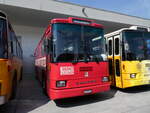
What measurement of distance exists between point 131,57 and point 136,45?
58cm

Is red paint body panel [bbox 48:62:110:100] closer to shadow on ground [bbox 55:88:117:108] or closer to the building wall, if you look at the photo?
shadow on ground [bbox 55:88:117:108]

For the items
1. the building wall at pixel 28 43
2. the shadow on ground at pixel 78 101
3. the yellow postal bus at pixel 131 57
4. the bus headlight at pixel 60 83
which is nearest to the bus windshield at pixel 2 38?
the bus headlight at pixel 60 83

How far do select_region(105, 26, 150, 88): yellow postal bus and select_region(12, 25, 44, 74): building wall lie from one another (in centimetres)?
934

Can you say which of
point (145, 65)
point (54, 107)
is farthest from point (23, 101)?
point (145, 65)

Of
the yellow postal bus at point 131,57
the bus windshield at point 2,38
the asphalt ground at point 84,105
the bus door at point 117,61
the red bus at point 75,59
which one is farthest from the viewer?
the bus door at point 117,61

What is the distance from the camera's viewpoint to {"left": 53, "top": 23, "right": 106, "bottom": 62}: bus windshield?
14.0 ft

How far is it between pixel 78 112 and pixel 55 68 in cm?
141

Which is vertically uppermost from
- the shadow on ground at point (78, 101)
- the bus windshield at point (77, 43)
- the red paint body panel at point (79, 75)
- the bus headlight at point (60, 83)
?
the bus windshield at point (77, 43)

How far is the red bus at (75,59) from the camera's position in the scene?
4.20 m

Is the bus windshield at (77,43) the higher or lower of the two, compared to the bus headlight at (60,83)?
higher

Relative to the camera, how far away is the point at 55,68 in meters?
4.17

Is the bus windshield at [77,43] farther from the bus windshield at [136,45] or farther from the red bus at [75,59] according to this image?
the bus windshield at [136,45]

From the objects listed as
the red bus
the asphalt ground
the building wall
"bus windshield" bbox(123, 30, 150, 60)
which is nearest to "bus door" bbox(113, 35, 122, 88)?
"bus windshield" bbox(123, 30, 150, 60)

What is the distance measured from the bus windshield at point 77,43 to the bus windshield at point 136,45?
3.76 feet
